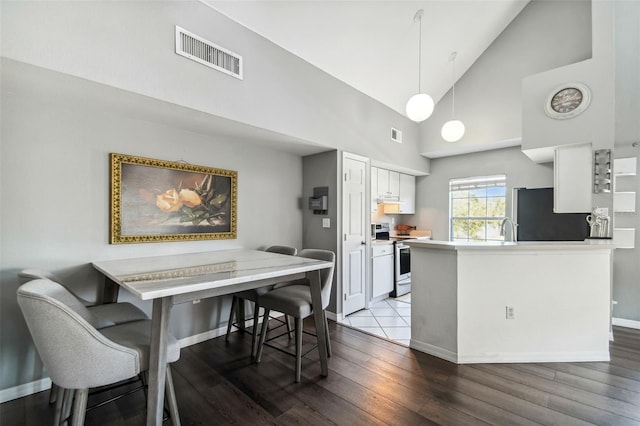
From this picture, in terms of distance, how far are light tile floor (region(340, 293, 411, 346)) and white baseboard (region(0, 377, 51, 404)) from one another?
9.11ft

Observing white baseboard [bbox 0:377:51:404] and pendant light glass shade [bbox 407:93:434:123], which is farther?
pendant light glass shade [bbox 407:93:434:123]

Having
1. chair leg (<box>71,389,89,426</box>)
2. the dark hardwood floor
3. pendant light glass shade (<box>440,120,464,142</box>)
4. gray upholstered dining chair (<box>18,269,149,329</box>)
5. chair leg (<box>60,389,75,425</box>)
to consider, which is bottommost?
the dark hardwood floor

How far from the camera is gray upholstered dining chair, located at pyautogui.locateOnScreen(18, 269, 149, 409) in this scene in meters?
1.77

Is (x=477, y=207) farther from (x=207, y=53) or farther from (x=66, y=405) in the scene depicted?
(x=66, y=405)

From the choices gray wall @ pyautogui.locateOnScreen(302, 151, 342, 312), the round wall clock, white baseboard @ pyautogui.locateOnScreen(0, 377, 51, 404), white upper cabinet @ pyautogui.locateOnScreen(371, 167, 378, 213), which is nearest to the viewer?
white baseboard @ pyautogui.locateOnScreen(0, 377, 51, 404)

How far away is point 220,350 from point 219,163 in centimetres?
196

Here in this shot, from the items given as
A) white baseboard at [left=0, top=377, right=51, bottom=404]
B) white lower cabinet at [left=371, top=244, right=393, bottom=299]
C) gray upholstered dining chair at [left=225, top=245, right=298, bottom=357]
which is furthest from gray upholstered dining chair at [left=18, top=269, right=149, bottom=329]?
white lower cabinet at [left=371, top=244, right=393, bottom=299]

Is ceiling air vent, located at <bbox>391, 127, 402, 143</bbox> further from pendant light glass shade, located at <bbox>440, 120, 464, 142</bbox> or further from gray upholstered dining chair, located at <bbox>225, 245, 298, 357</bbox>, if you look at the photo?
gray upholstered dining chair, located at <bbox>225, 245, 298, 357</bbox>

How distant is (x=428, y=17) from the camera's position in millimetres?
3494

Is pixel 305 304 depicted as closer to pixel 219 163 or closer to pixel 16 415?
pixel 219 163

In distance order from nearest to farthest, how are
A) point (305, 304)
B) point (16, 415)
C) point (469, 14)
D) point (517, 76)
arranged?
1. point (16, 415)
2. point (305, 304)
3. point (469, 14)
4. point (517, 76)

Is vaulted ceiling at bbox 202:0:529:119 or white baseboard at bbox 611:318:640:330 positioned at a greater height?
vaulted ceiling at bbox 202:0:529:119

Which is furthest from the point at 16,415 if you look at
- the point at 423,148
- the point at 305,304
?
the point at 423,148

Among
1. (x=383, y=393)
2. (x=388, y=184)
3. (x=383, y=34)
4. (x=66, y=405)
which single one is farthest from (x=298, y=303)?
(x=388, y=184)
